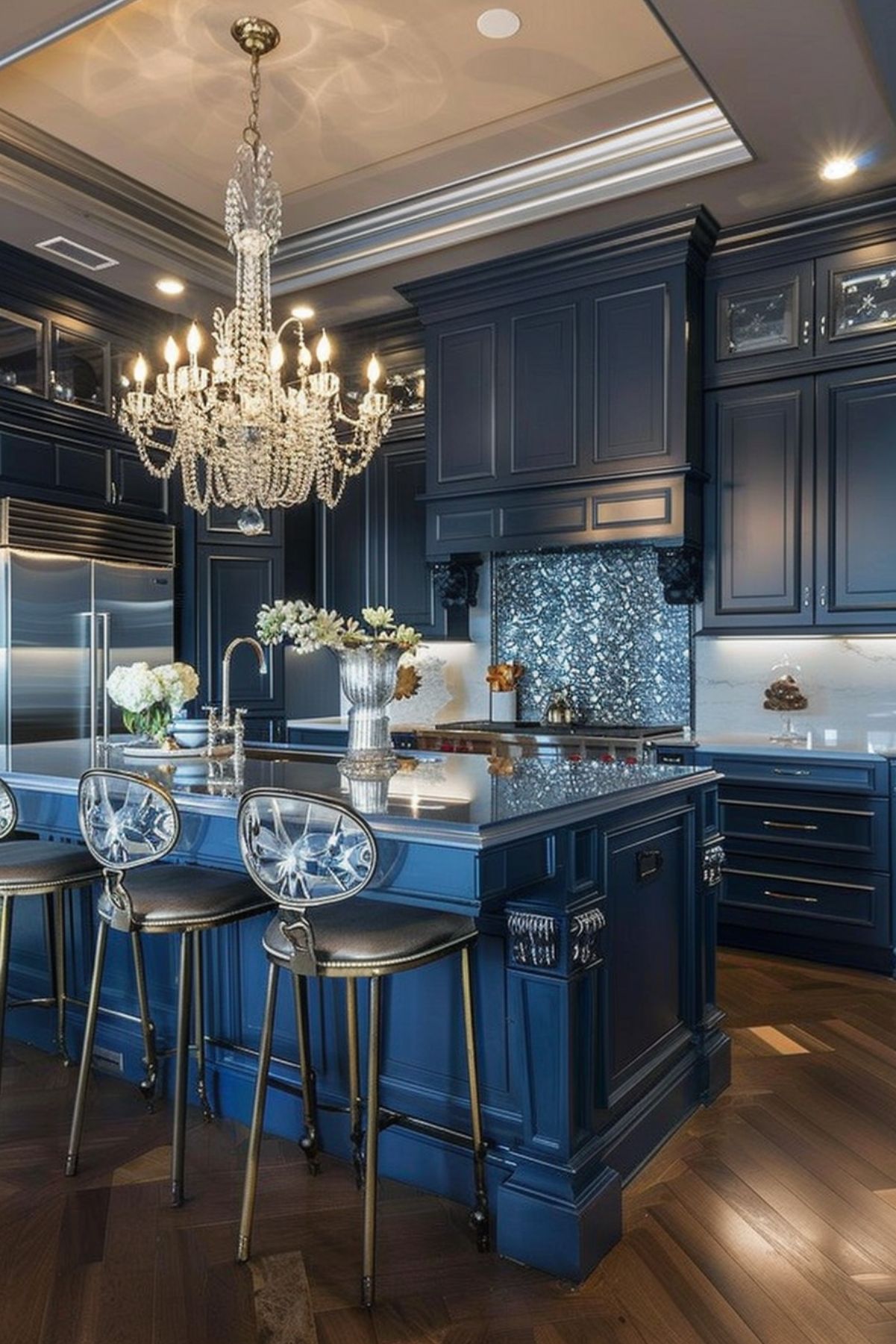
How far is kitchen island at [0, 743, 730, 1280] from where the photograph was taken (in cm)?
191

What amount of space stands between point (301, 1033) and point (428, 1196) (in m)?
0.47

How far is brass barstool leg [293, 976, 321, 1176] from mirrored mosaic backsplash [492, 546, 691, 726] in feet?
9.77

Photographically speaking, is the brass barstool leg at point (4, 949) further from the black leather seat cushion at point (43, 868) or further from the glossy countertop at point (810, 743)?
the glossy countertop at point (810, 743)

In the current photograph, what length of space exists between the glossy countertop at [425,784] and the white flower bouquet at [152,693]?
0.43 ft

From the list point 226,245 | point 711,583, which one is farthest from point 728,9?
point 226,245

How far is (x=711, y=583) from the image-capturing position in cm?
449

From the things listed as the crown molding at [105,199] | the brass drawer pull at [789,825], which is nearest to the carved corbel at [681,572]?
the brass drawer pull at [789,825]

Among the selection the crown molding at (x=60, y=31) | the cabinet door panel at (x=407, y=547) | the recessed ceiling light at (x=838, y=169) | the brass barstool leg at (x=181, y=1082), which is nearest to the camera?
the brass barstool leg at (x=181, y=1082)

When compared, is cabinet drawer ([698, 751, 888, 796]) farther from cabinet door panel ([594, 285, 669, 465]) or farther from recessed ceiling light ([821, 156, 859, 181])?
recessed ceiling light ([821, 156, 859, 181])

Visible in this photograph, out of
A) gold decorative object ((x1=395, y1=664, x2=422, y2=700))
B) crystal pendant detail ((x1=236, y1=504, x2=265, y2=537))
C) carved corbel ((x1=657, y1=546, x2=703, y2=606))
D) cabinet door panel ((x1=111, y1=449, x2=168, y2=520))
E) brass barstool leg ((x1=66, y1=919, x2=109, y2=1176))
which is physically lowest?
brass barstool leg ((x1=66, y1=919, x2=109, y2=1176))

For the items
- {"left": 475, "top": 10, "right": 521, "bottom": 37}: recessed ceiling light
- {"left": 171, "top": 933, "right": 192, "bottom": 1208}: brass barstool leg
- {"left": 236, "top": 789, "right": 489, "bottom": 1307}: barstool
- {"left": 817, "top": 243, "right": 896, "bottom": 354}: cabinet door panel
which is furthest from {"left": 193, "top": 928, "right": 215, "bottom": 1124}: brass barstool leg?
{"left": 817, "top": 243, "right": 896, "bottom": 354}: cabinet door panel

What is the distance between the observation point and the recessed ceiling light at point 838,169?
3715mm

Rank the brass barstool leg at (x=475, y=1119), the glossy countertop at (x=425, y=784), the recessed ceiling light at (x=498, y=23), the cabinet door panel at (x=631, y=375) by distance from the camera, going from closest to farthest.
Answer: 1. the glossy countertop at (x=425, y=784)
2. the brass barstool leg at (x=475, y=1119)
3. the recessed ceiling light at (x=498, y=23)
4. the cabinet door panel at (x=631, y=375)

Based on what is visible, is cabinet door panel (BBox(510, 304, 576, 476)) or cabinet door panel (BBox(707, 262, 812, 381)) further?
cabinet door panel (BBox(510, 304, 576, 476))
